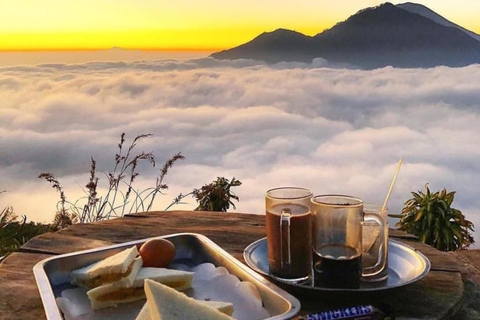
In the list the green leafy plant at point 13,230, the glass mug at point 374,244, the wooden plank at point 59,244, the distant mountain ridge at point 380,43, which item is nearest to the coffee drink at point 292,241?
the glass mug at point 374,244

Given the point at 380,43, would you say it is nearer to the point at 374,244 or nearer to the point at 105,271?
the point at 374,244

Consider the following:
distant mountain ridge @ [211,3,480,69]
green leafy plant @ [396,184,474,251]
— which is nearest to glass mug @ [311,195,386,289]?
green leafy plant @ [396,184,474,251]

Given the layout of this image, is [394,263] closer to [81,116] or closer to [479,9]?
[479,9]

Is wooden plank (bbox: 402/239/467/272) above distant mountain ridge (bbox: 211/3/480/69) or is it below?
below

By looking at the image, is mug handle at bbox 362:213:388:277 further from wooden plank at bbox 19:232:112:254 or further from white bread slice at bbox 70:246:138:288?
wooden plank at bbox 19:232:112:254

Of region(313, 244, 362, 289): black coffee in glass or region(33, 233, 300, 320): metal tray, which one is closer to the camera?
region(33, 233, 300, 320): metal tray

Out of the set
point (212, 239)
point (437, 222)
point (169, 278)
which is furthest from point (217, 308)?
point (437, 222)

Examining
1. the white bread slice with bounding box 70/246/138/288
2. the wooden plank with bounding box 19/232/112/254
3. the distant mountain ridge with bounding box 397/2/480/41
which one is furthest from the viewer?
the distant mountain ridge with bounding box 397/2/480/41
